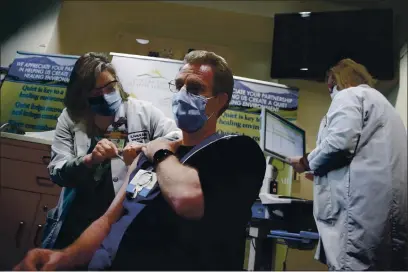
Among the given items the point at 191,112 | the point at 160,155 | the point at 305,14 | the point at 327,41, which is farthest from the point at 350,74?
the point at 160,155

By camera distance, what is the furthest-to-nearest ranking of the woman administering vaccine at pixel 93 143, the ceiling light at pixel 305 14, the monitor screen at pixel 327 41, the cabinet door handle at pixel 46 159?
the ceiling light at pixel 305 14, the monitor screen at pixel 327 41, the cabinet door handle at pixel 46 159, the woman administering vaccine at pixel 93 143

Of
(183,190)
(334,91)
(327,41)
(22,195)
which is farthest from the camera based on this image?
(327,41)

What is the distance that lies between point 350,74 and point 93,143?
3.15 ft

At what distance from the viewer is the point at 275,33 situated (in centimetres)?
173

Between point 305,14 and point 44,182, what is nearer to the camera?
point 44,182

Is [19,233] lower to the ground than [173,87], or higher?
lower

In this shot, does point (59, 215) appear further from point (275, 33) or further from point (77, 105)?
point (275, 33)

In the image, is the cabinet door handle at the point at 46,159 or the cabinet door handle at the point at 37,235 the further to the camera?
the cabinet door handle at the point at 46,159

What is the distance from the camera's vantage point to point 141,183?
1.14 m

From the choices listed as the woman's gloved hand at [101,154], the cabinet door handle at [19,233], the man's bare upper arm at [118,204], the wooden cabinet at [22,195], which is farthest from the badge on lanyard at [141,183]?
the cabinet door handle at [19,233]

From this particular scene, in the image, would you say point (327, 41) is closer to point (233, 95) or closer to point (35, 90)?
point (233, 95)

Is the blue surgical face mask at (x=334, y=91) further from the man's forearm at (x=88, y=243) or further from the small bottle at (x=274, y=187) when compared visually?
the man's forearm at (x=88, y=243)

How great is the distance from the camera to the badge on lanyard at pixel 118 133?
1.27 meters

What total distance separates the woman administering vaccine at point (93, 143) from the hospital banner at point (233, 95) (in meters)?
0.05
